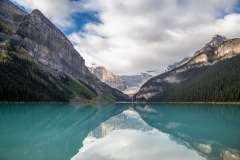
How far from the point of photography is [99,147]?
1045 inches

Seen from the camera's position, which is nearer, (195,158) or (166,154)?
(195,158)

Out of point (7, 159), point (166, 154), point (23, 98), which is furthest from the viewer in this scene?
point (23, 98)

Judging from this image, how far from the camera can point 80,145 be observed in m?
27.6

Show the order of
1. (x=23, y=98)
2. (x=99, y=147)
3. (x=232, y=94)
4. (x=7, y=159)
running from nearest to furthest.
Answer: (x=7, y=159) < (x=99, y=147) < (x=23, y=98) < (x=232, y=94)

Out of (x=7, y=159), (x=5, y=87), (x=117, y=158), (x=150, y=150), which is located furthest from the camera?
(x=5, y=87)

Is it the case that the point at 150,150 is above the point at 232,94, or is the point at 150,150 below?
below

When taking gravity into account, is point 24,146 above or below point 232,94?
below

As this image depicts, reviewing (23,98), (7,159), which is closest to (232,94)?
(23,98)

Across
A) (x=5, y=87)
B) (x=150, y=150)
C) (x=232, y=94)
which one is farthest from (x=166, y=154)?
(x=232, y=94)

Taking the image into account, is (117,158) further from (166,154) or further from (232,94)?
(232,94)

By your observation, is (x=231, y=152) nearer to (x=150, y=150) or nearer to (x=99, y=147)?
(x=150, y=150)

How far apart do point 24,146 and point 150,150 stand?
1252 cm

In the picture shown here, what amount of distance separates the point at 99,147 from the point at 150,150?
5.50 m

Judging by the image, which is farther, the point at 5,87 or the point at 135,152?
the point at 5,87
